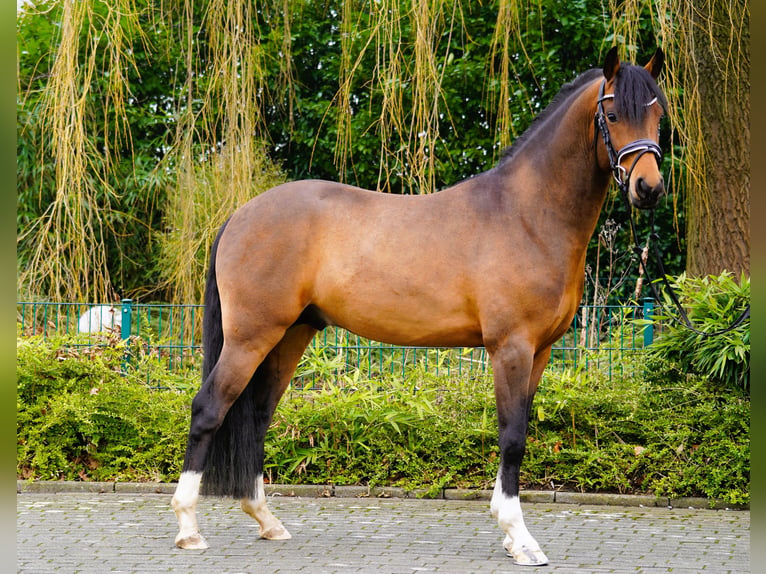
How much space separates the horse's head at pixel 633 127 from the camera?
3.99 m

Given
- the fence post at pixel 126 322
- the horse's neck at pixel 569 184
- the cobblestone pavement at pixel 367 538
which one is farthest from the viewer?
the fence post at pixel 126 322

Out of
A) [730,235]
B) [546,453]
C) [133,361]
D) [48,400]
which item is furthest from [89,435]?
[730,235]

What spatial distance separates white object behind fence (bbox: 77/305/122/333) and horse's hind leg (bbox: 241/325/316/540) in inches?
113

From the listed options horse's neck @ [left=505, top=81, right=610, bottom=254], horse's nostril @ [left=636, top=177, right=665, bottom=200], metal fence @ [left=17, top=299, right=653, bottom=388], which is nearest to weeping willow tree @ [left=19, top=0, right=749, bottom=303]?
metal fence @ [left=17, top=299, right=653, bottom=388]

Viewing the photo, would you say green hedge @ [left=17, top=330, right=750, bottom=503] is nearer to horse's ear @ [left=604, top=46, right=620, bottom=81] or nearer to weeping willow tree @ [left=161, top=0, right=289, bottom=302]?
weeping willow tree @ [left=161, top=0, right=289, bottom=302]

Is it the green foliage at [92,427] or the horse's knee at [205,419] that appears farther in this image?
the green foliage at [92,427]

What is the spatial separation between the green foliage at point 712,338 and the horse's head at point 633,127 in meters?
1.73

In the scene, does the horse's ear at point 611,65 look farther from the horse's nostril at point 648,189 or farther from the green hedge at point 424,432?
the green hedge at point 424,432

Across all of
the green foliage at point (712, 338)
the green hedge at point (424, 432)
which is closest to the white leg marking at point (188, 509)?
the green hedge at point (424, 432)

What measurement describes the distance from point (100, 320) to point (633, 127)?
525 cm

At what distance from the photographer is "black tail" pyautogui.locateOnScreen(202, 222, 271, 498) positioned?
4.71 meters

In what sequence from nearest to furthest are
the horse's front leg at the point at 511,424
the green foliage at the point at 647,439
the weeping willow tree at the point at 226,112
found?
the horse's front leg at the point at 511,424 → the green foliage at the point at 647,439 → the weeping willow tree at the point at 226,112

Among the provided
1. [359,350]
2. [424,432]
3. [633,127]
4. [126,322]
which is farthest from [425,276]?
[126,322]

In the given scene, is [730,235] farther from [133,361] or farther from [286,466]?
[133,361]
